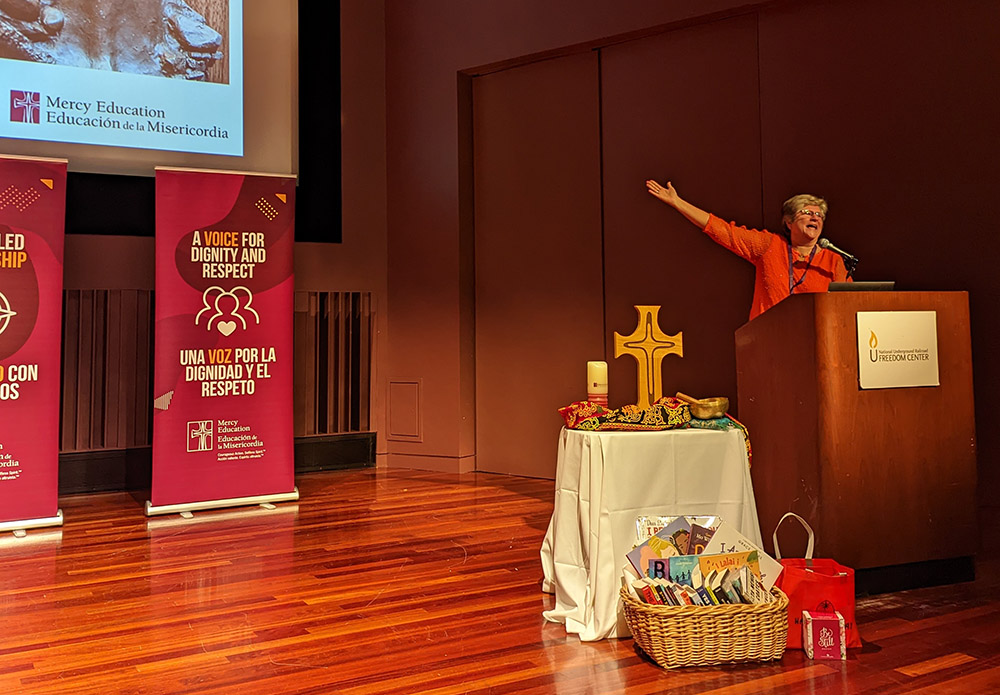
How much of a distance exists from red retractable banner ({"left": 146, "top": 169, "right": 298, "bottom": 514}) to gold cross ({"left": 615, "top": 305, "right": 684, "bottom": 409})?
2691mm

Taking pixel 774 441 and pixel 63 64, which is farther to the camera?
pixel 63 64

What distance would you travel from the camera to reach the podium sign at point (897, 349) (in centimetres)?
319

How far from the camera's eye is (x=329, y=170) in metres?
6.38

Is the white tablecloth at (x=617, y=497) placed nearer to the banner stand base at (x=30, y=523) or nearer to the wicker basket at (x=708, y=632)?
the wicker basket at (x=708, y=632)

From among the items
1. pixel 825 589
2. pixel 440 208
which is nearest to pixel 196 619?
pixel 825 589

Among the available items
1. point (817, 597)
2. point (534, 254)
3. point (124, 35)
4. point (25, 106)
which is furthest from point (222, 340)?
point (817, 597)

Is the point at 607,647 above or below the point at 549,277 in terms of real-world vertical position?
below

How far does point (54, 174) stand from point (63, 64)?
38.5 inches

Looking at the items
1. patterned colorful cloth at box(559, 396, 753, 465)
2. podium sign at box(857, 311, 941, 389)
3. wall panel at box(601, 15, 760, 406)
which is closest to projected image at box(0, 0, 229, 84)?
wall panel at box(601, 15, 760, 406)

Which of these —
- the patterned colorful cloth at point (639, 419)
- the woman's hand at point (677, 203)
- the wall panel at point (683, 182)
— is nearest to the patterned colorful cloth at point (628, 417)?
the patterned colorful cloth at point (639, 419)

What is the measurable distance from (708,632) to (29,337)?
12.0 feet

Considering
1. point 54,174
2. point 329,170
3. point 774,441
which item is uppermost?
point 329,170

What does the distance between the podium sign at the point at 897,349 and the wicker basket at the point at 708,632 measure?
1.00 metres

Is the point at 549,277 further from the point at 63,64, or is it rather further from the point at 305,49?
the point at 63,64
